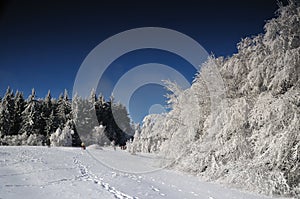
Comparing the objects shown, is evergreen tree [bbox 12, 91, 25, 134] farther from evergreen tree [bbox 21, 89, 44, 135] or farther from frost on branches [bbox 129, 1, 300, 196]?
frost on branches [bbox 129, 1, 300, 196]

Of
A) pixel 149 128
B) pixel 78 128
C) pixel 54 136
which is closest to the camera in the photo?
pixel 149 128

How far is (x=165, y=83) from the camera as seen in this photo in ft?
46.9

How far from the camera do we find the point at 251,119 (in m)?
8.69

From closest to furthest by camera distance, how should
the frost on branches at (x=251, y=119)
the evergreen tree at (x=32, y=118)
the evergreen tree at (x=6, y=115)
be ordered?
the frost on branches at (x=251, y=119) < the evergreen tree at (x=6, y=115) < the evergreen tree at (x=32, y=118)

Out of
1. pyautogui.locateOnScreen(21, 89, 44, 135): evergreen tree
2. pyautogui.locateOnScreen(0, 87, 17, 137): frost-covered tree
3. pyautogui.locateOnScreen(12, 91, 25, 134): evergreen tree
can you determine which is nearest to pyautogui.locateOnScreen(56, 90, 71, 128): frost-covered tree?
pyautogui.locateOnScreen(21, 89, 44, 135): evergreen tree

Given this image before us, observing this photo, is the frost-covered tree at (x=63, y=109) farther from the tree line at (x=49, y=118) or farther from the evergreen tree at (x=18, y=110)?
the evergreen tree at (x=18, y=110)

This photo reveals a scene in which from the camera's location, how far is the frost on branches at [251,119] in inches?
288

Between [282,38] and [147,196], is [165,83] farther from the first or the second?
[147,196]

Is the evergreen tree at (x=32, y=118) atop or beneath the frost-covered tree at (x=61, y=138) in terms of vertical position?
atop

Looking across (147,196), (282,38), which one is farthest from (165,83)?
(147,196)

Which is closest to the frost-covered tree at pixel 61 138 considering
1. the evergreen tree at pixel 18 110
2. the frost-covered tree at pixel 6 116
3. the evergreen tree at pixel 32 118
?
the evergreen tree at pixel 32 118

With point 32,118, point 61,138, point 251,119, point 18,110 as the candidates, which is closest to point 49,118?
point 32,118

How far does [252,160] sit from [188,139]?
160 inches

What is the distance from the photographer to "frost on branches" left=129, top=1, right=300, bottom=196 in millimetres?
7305
